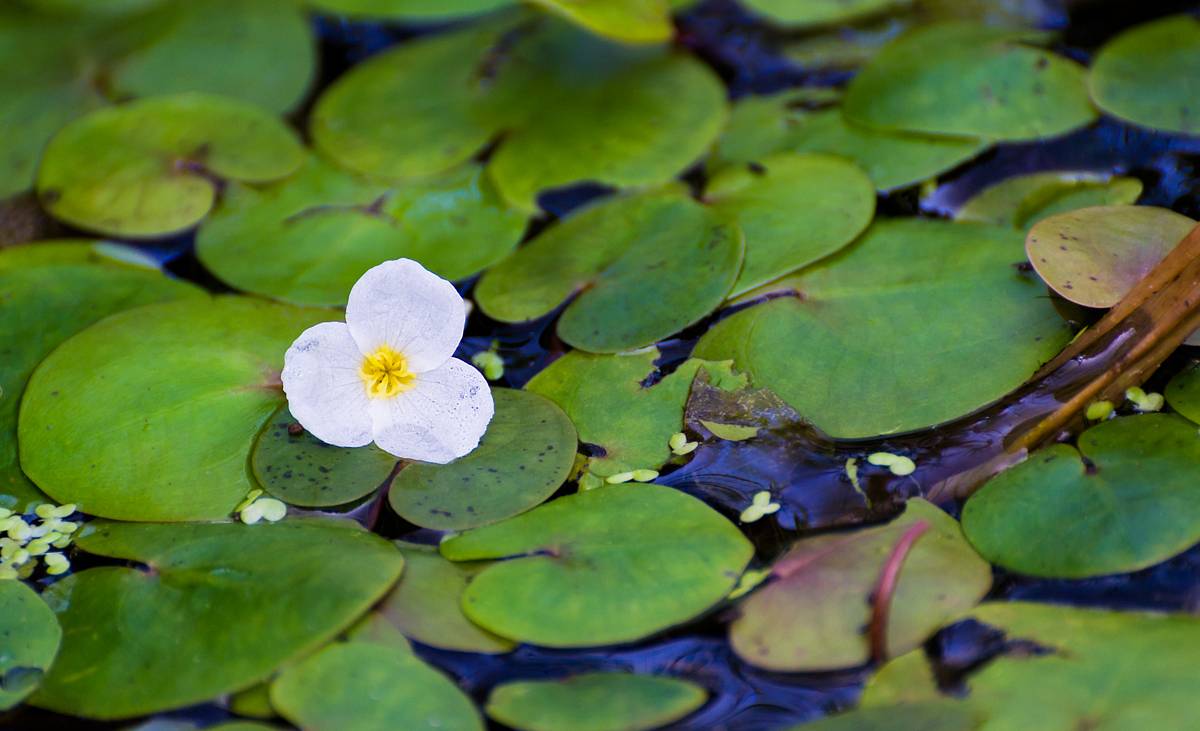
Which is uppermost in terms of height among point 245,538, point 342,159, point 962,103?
point 962,103

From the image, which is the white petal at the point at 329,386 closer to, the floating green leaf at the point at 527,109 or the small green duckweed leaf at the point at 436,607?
the small green duckweed leaf at the point at 436,607

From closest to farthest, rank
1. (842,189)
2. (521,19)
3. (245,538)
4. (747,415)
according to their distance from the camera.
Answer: (245,538), (747,415), (842,189), (521,19)

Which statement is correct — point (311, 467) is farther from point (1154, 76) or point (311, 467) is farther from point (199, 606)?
point (1154, 76)

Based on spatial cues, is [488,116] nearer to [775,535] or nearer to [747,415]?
[747,415]

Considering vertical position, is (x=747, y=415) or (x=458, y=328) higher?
(x=458, y=328)

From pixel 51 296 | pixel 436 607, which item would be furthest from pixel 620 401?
pixel 51 296

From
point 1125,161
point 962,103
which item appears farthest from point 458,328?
point 1125,161

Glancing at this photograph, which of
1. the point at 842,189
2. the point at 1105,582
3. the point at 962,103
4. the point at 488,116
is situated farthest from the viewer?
the point at 488,116
